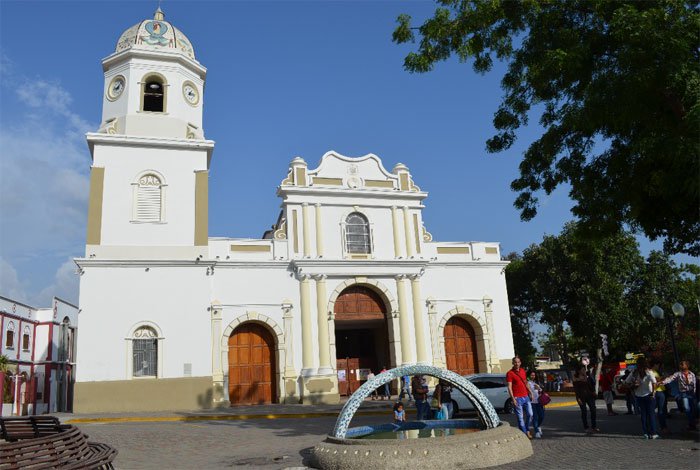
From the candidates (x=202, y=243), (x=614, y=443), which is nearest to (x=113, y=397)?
(x=202, y=243)

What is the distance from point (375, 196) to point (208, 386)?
1090 centimetres

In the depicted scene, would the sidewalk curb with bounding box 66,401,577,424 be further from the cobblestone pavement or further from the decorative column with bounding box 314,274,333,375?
the decorative column with bounding box 314,274,333,375

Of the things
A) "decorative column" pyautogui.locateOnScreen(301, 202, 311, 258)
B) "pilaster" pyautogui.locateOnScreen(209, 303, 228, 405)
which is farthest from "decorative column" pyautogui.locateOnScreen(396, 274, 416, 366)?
"pilaster" pyautogui.locateOnScreen(209, 303, 228, 405)

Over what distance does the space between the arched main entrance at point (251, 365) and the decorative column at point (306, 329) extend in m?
1.29

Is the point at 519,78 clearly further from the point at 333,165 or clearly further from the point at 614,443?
the point at 333,165

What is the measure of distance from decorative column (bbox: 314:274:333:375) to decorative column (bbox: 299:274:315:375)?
37 cm

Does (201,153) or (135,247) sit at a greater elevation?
(201,153)

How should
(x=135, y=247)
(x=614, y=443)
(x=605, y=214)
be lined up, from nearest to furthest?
1. (x=614, y=443)
2. (x=605, y=214)
3. (x=135, y=247)

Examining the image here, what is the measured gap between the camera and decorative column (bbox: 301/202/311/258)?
77.8 feet

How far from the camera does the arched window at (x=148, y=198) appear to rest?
21734 mm

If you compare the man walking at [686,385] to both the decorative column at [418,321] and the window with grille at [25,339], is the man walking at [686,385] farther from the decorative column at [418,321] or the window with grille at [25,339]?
the window with grille at [25,339]

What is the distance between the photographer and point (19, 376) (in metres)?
26.3

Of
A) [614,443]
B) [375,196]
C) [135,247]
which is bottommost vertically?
[614,443]

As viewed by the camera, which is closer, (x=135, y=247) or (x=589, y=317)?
(x=135, y=247)
